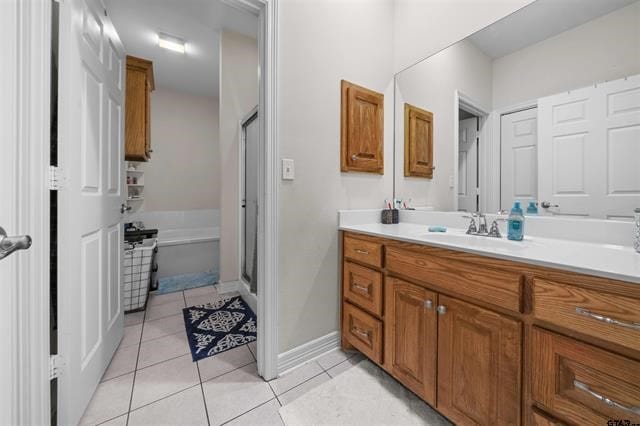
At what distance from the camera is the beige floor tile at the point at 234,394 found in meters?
1.15

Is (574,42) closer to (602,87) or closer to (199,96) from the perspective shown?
(602,87)

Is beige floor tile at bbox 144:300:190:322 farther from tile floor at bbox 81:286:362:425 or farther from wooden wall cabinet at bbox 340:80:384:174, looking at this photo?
wooden wall cabinet at bbox 340:80:384:174

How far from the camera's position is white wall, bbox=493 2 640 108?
98 cm

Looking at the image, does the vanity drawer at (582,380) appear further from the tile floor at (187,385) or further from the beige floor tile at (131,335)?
the beige floor tile at (131,335)

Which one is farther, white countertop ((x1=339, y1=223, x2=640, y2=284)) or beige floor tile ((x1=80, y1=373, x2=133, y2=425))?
beige floor tile ((x1=80, y1=373, x2=133, y2=425))

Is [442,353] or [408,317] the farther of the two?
[408,317]

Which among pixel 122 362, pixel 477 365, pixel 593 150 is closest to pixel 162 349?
pixel 122 362

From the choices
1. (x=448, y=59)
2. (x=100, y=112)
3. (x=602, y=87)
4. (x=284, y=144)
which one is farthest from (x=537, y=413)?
(x=100, y=112)

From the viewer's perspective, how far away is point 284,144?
1.39 meters

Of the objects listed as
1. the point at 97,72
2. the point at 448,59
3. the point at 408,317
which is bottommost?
the point at 408,317

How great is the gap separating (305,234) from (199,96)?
391cm

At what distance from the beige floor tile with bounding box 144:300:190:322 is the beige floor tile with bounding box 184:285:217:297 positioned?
8.3 inches

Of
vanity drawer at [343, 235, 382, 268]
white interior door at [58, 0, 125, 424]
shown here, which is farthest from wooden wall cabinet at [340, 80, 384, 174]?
white interior door at [58, 0, 125, 424]

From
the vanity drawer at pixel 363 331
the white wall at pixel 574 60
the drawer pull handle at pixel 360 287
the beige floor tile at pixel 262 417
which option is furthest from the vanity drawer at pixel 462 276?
the white wall at pixel 574 60
